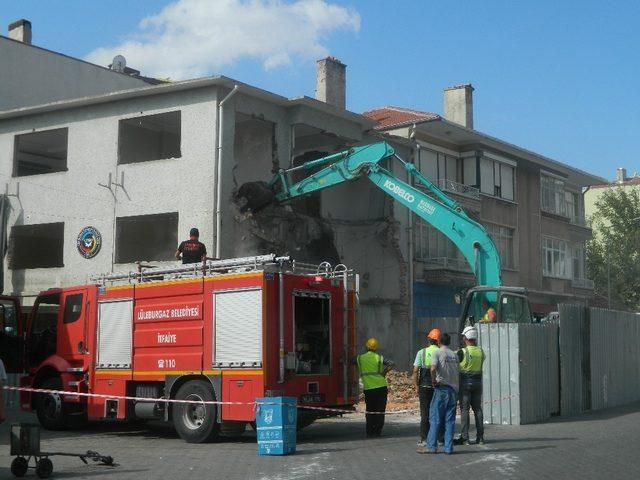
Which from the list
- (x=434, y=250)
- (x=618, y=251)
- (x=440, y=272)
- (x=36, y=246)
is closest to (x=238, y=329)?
(x=36, y=246)

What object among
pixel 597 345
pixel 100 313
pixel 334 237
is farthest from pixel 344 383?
pixel 334 237

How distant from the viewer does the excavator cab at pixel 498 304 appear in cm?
2031

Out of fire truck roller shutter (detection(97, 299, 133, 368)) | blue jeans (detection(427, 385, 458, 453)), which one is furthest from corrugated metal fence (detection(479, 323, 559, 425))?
fire truck roller shutter (detection(97, 299, 133, 368))

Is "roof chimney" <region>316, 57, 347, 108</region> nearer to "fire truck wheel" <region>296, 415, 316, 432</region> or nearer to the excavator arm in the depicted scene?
the excavator arm

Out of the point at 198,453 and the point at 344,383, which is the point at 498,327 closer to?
the point at 344,383

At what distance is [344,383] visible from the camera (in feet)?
50.7

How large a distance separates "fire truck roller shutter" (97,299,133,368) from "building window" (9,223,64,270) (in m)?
13.7

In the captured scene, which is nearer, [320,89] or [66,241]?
[66,241]

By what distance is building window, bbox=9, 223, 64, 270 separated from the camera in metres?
30.3

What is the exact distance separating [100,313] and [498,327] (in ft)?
25.4

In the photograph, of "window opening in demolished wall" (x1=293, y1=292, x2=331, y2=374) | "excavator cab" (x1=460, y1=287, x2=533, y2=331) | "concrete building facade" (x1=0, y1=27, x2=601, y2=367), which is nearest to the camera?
"window opening in demolished wall" (x1=293, y1=292, x2=331, y2=374)

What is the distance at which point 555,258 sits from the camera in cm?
4378

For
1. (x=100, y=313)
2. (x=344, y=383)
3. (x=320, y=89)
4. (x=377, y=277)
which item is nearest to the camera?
(x=344, y=383)

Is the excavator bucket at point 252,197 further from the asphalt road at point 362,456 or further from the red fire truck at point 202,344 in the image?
the asphalt road at point 362,456
